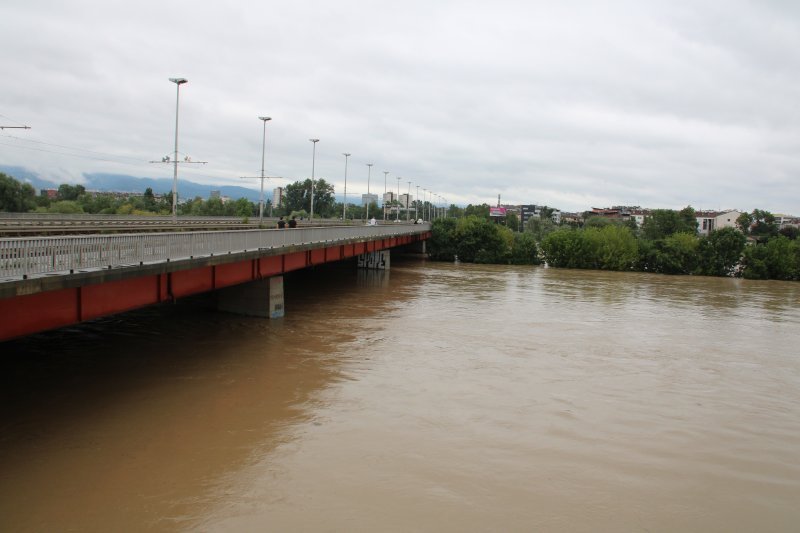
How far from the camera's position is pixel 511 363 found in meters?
21.2

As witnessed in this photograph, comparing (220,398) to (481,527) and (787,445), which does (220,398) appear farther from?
(787,445)

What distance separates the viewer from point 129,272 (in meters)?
15.1

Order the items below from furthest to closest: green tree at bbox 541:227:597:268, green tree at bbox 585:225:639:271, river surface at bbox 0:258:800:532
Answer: green tree at bbox 541:227:597:268, green tree at bbox 585:225:639:271, river surface at bbox 0:258:800:532

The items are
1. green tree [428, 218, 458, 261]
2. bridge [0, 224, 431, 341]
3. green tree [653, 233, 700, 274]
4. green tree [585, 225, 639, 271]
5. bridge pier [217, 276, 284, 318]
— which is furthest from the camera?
green tree [428, 218, 458, 261]

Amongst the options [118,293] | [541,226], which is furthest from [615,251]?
[118,293]

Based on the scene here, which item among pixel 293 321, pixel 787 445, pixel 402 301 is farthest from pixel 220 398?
pixel 402 301

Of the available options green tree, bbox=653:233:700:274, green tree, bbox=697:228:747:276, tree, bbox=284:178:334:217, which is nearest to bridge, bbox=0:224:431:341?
green tree, bbox=653:233:700:274

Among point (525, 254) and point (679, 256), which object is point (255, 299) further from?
point (679, 256)

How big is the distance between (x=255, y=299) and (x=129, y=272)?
43.4 feet

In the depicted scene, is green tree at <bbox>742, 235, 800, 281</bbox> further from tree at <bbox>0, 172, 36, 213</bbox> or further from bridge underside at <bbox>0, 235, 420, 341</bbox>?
tree at <bbox>0, 172, 36, 213</bbox>

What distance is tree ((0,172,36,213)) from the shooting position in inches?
2579

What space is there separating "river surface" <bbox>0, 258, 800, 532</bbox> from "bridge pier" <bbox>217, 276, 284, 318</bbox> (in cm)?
107

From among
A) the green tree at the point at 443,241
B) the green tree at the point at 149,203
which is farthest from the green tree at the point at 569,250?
the green tree at the point at 149,203

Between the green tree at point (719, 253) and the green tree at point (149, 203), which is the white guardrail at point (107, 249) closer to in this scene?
the green tree at point (719, 253)
